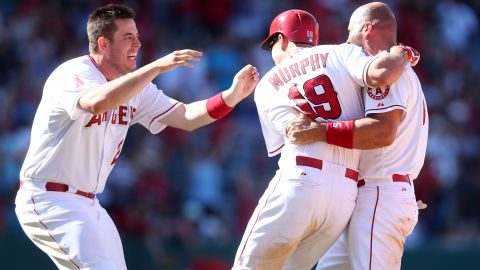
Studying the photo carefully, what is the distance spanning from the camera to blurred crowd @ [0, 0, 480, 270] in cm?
1146

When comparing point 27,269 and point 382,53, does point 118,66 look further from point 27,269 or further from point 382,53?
point 27,269

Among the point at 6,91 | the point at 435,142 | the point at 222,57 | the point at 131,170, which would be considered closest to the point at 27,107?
the point at 6,91

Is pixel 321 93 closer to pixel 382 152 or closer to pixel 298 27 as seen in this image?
pixel 382 152

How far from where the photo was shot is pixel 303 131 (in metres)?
6.37

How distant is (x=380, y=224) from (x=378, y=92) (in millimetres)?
832

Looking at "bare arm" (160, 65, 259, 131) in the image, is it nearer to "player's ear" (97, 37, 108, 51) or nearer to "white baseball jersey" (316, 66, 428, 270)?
"player's ear" (97, 37, 108, 51)

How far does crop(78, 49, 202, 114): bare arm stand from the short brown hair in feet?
2.57

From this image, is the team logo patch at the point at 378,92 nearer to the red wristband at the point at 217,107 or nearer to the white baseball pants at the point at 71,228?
the red wristband at the point at 217,107

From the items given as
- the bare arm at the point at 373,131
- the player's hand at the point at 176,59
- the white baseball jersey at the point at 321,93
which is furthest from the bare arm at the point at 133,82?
the bare arm at the point at 373,131

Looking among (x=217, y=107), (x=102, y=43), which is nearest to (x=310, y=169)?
(x=217, y=107)

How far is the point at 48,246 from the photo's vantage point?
22.1 feet

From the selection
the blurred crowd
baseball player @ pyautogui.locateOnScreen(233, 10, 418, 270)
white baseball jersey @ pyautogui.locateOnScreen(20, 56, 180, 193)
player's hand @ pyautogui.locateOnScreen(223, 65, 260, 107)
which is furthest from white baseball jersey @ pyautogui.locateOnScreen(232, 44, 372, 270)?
the blurred crowd

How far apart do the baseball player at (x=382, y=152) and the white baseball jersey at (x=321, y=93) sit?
10cm

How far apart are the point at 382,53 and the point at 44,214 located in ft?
8.06
